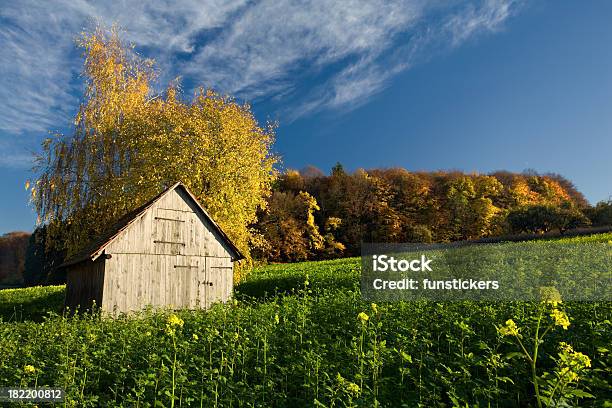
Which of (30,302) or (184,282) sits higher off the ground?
(184,282)

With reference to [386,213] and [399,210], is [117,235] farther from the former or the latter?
[399,210]

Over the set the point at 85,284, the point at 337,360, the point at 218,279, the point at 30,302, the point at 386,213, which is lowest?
the point at 337,360

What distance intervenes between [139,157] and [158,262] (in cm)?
936

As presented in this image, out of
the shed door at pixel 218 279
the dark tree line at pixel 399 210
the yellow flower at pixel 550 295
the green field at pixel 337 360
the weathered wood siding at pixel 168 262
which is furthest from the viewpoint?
the dark tree line at pixel 399 210

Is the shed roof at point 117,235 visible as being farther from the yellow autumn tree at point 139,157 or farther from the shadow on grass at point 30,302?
the shadow on grass at point 30,302

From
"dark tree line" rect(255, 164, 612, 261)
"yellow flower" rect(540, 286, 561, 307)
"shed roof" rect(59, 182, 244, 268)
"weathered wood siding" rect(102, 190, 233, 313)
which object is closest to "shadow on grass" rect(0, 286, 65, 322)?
"shed roof" rect(59, 182, 244, 268)

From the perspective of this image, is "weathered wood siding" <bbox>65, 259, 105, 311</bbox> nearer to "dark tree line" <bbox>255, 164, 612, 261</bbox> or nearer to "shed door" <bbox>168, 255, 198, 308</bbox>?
"shed door" <bbox>168, 255, 198, 308</bbox>

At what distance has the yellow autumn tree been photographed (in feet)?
80.2

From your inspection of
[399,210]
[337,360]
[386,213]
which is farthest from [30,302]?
[399,210]

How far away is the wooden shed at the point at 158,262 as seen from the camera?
17.9 m

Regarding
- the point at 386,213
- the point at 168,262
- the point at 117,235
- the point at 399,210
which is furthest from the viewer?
the point at 399,210

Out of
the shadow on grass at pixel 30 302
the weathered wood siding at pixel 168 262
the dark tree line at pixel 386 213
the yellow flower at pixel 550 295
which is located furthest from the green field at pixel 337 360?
the dark tree line at pixel 386 213

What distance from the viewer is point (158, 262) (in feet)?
62.3

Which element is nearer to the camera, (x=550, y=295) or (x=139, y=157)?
(x=550, y=295)
